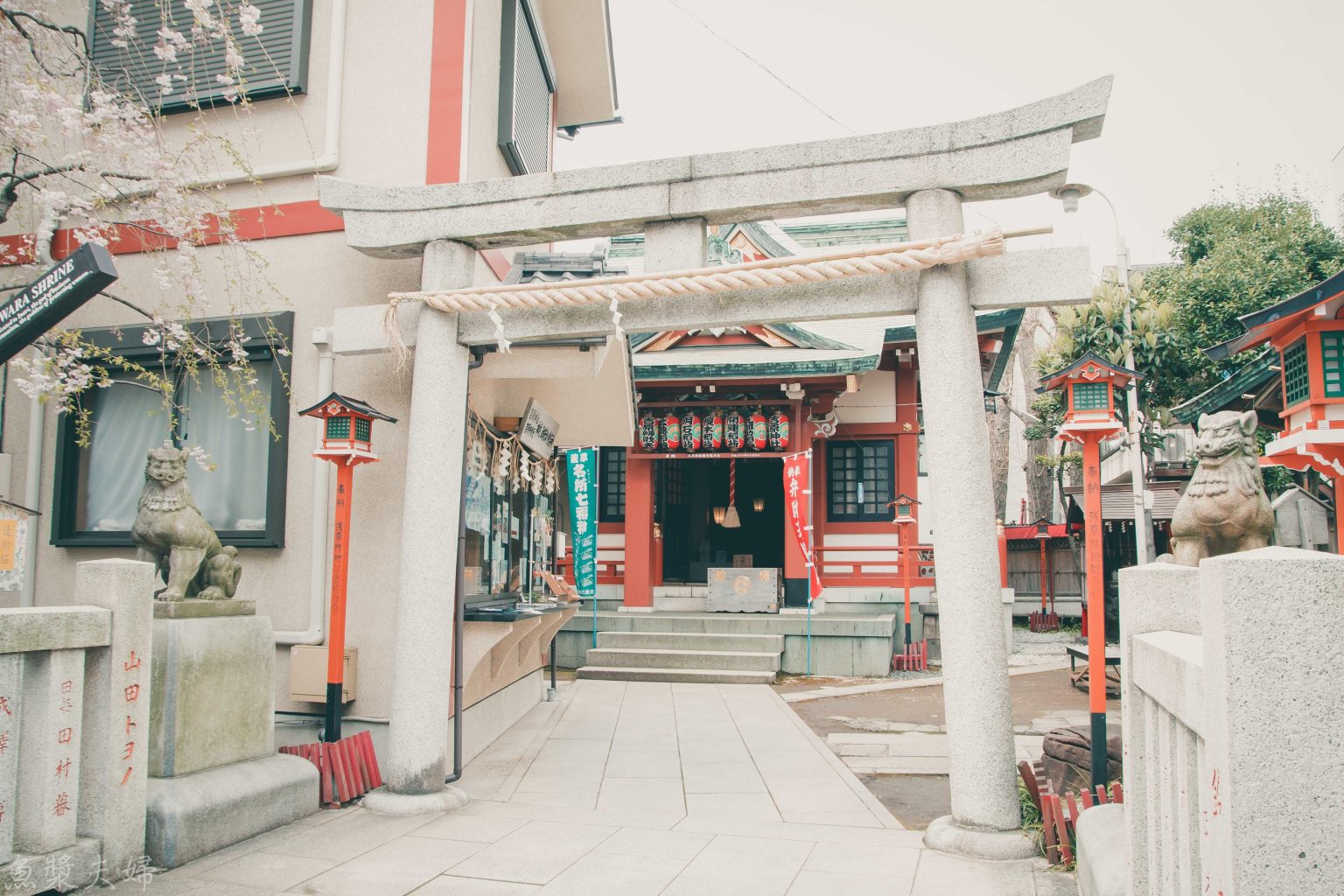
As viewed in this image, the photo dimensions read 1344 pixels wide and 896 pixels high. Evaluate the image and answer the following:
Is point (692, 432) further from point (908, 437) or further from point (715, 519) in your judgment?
point (908, 437)

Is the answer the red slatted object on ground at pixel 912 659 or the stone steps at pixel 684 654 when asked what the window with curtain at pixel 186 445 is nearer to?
the stone steps at pixel 684 654

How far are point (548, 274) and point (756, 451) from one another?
9.51 meters

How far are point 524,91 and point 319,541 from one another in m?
5.35

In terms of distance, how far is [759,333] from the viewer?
15.9 m

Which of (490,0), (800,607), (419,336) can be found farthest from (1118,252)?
(419,336)

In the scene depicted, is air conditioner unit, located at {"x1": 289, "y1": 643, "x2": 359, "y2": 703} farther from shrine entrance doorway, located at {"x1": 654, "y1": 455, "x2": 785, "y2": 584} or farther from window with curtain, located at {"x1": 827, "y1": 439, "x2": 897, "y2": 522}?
shrine entrance doorway, located at {"x1": 654, "y1": 455, "x2": 785, "y2": 584}

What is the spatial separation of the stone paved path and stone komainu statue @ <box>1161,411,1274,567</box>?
6.86ft

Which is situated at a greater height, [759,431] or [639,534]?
[759,431]

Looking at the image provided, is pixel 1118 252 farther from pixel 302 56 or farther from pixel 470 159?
pixel 302 56

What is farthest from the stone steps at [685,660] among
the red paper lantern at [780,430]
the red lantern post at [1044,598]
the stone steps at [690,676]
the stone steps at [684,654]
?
the red lantern post at [1044,598]

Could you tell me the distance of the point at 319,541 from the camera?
680cm

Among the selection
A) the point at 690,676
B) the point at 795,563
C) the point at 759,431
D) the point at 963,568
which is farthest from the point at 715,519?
the point at 963,568

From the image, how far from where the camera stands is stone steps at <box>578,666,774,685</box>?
13.2 m

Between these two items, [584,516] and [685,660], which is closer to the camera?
[584,516]
